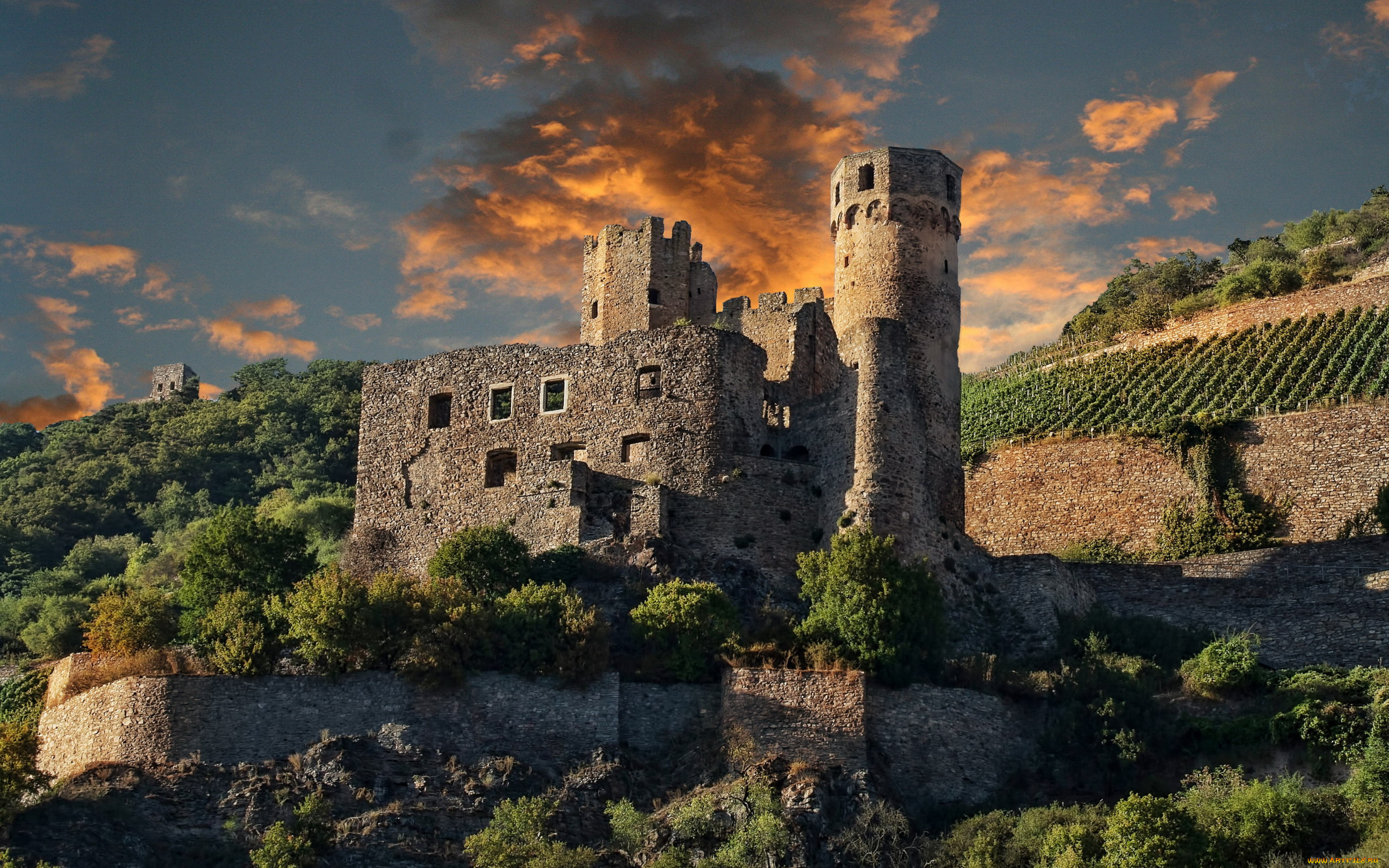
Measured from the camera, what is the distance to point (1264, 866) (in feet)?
104

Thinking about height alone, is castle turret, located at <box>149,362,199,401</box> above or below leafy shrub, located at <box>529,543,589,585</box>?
above

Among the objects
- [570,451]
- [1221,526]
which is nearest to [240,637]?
[570,451]

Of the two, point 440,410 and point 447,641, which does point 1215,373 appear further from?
point 447,641

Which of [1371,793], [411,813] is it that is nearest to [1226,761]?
[1371,793]

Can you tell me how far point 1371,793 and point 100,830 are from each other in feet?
78.5

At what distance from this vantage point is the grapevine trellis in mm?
59094

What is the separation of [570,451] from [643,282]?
26.5 ft

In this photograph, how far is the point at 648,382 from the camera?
155 feet

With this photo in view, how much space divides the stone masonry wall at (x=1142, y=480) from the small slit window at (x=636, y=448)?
14736mm

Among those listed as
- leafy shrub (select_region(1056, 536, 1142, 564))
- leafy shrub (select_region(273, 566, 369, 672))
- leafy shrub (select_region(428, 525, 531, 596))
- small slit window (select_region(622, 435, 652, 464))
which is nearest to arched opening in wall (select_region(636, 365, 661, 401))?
small slit window (select_region(622, 435, 652, 464))

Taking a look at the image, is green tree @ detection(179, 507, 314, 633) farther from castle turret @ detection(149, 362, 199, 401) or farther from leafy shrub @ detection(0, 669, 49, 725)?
castle turret @ detection(149, 362, 199, 401)

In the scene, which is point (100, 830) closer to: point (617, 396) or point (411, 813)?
point (411, 813)

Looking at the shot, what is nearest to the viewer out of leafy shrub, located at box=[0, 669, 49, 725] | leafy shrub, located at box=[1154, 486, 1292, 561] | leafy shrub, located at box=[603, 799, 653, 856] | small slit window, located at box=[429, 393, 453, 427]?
leafy shrub, located at box=[603, 799, 653, 856]

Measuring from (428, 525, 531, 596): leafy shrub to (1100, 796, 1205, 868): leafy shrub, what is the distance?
1597 centimetres
